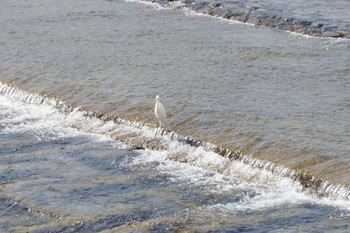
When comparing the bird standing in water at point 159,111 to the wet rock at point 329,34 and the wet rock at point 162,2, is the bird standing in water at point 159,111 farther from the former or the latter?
the wet rock at point 162,2

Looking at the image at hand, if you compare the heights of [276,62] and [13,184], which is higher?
[276,62]

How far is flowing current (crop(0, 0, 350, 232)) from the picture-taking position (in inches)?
588

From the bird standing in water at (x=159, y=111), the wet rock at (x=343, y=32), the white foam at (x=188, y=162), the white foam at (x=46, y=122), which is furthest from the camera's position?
the wet rock at (x=343, y=32)

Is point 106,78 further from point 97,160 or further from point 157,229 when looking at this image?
point 157,229

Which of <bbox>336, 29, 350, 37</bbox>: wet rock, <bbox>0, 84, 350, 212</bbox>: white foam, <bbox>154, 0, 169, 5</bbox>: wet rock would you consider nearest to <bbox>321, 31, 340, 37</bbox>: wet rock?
<bbox>336, 29, 350, 37</bbox>: wet rock

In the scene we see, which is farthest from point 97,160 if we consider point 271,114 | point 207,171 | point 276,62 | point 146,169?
point 276,62

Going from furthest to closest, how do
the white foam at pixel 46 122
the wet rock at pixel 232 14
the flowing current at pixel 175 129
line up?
1. the wet rock at pixel 232 14
2. the white foam at pixel 46 122
3. the flowing current at pixel 175 129

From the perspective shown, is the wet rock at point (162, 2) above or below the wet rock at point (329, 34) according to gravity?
below

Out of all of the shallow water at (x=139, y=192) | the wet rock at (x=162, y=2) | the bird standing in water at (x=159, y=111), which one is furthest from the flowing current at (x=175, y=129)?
the wet rock at (x=162, y=2)

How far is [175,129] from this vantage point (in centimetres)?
1852

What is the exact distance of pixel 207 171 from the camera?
16.8 meters

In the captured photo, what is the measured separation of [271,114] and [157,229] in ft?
17.7

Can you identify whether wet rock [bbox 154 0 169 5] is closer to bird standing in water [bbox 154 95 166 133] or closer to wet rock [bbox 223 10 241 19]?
wet rock [bbox 223 10 241 19]

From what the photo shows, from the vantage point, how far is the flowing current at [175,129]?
1494cm
